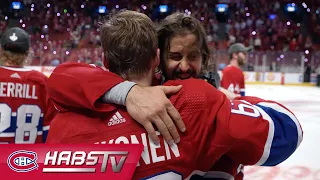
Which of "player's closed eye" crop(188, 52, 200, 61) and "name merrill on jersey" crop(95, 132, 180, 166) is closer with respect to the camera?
"name merrill on jersey" crop(95, 132, 180, 166)

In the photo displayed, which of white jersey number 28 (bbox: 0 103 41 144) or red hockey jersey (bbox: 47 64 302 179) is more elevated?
red hockey jersey (bbox: 47 64 302 179)

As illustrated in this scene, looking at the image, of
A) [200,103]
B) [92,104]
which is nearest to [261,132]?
[200,103]

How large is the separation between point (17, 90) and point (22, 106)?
92 mm

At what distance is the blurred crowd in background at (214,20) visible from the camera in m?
20.1

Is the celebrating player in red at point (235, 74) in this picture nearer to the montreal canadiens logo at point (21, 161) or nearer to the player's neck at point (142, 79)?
the player's neck at point (142, 79)

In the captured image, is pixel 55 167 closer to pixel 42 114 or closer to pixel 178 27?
pixel 178 27

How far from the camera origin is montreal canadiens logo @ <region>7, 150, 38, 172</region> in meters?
0.82

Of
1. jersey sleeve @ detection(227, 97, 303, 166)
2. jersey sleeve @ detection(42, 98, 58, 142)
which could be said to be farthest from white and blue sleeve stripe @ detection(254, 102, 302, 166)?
jersey sleeve @ detection(42, 98, 58, 142)

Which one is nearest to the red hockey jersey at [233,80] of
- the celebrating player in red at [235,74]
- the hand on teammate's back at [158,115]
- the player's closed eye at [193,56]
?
the celebrating player in red at [235,74]

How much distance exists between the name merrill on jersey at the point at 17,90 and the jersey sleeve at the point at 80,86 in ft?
3.99

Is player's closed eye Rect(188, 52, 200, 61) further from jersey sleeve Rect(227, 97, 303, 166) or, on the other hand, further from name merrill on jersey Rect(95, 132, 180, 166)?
name merrill on jersey Rect(95, 132, 180, 166)

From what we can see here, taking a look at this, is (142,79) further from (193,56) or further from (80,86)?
(193,56)

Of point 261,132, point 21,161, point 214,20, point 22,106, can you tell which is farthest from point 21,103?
point 214,20

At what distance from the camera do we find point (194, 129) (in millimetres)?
927
